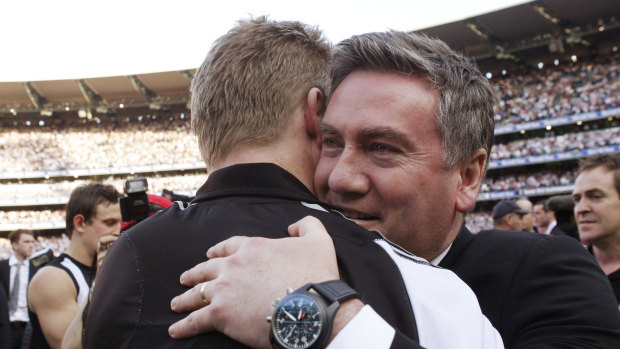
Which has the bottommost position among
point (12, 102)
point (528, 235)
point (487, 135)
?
point (528, 235)

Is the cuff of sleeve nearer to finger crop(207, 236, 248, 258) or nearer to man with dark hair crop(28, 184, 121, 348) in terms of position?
finger crop(207, 236, 248, 258)

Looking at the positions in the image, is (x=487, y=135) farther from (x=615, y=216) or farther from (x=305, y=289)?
(x=615, y=216)

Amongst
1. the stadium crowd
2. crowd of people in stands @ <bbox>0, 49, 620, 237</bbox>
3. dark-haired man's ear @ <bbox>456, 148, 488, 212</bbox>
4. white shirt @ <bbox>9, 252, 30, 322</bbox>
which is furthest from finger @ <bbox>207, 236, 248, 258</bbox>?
the stadium crowd

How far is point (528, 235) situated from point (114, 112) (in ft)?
116

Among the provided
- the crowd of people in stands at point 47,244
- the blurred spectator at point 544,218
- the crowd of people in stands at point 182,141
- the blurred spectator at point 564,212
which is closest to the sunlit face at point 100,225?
the blurred spectator at point 564,212

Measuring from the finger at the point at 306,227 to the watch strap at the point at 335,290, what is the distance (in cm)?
12

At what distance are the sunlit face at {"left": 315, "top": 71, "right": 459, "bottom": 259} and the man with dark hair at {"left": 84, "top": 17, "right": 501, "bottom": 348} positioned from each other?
230 millimetres

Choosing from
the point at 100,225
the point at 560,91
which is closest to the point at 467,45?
the point at 560,91

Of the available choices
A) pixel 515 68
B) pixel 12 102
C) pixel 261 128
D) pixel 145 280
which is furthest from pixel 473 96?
pixel 12 102

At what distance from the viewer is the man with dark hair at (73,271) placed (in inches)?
158

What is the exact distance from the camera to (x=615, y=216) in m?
4.13

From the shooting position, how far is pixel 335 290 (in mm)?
1083

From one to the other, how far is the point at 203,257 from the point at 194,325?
0.17 metres

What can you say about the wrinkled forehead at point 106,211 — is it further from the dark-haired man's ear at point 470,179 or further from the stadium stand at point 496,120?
the stadium stand at point 496,120
